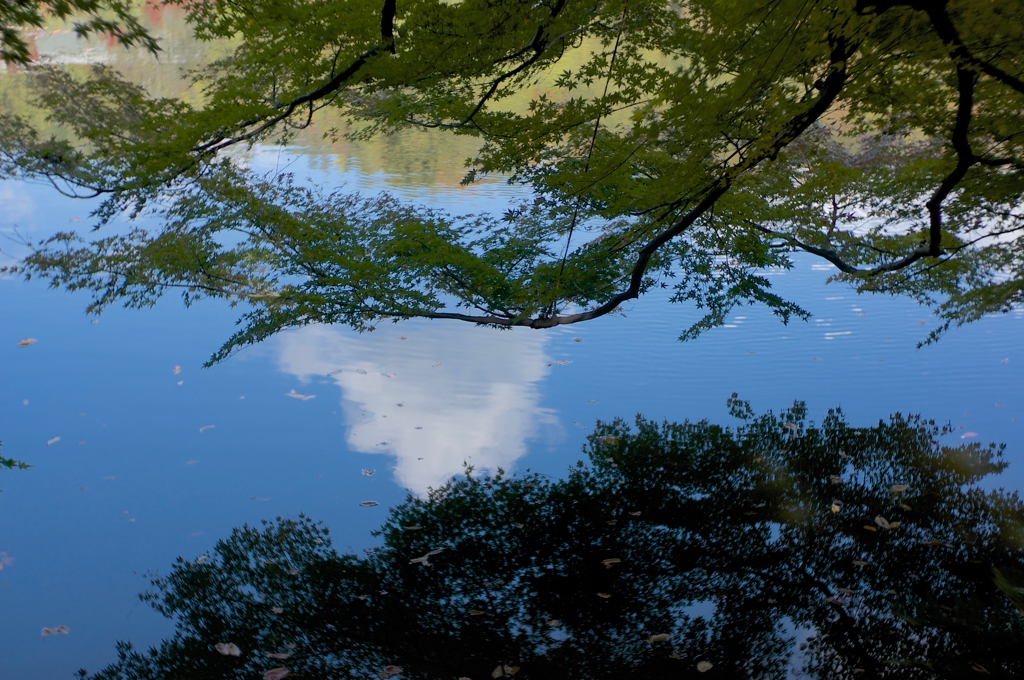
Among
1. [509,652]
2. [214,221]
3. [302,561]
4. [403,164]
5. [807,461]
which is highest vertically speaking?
[403,164]

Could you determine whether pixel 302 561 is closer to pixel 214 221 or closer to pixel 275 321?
pixel 275 321

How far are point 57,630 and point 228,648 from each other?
124 centimetres

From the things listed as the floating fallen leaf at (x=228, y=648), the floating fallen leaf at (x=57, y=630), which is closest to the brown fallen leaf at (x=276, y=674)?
the floating fallen leaf at (x=228, y=648)

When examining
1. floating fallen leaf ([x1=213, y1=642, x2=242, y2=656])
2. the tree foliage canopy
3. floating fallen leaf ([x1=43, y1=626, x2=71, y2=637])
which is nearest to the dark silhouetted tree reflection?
floating fallen leaf ([x1=213, y1=642, x2=242, y2=656])

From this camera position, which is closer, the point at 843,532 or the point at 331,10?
the point at 331,10

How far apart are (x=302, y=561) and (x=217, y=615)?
72 centimetres

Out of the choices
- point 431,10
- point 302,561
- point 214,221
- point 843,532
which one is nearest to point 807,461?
point 843,532

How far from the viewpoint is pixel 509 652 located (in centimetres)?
388

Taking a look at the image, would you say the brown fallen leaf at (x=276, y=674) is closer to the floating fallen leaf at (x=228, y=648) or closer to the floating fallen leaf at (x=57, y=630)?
the floating fallen leaf at (x=228, y=648)

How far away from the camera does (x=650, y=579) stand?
4.61m

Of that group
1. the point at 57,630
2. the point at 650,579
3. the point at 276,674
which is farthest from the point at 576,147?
the point at 57,630

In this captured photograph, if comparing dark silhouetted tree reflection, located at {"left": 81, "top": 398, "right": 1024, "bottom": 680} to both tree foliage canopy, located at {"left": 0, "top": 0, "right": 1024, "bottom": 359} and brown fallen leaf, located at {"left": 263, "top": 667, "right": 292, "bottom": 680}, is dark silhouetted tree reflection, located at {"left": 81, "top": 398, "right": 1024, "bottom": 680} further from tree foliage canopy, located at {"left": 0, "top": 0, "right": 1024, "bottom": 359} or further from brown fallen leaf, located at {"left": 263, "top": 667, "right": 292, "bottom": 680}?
tree foliage canopy, located at {"left": 0, "top": 0, "right": 1024, "bottom": 359}

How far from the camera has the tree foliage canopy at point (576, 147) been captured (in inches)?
146

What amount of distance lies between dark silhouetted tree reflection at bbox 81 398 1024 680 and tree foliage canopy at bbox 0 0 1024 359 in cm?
156
